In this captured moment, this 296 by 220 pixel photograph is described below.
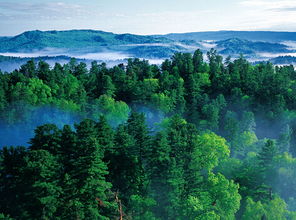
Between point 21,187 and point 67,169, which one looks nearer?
point 21,187

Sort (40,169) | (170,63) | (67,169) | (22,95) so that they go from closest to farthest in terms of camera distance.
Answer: (40,169) < (67,169) < (22,95) < (170,63)

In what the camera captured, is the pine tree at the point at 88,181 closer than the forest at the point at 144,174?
No

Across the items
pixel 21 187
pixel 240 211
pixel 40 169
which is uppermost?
pixel 40 169

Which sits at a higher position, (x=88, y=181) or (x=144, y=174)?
(x=88, y=181)

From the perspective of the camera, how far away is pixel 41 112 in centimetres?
8900

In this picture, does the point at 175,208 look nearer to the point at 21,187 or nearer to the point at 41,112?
the point at 21,187

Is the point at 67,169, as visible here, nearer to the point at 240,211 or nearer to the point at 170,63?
the point at 240,211

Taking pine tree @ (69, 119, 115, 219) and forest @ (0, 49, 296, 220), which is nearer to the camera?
forest @ (0, 49, 296, 220)

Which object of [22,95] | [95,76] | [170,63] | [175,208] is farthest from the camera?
[170,63]

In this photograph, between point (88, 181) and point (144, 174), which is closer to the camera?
point (88, 181)

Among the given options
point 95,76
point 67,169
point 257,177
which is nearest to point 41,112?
point 95,76

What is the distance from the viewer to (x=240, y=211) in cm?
4853

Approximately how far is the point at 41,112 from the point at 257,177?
58.1m

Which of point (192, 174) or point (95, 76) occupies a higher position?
point (95, 76)
